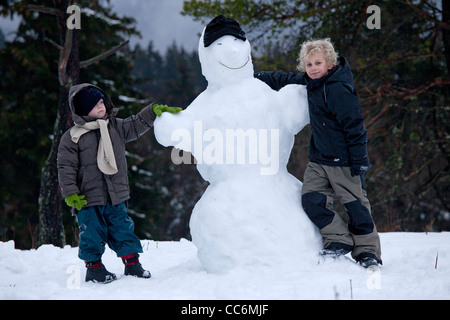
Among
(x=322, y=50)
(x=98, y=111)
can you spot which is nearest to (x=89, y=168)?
(x=98, y=111)

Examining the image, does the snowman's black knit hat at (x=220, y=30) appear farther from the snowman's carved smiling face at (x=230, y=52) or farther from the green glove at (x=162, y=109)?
the green glove at (x=162, y=109)

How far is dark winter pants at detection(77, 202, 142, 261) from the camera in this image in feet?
9.52

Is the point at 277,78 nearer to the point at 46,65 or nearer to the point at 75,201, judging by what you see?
the point at 75,201

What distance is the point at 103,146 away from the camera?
9.68ft

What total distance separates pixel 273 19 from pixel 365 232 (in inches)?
189

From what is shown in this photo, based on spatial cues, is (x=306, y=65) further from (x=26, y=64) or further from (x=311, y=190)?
(x=26, y=64)

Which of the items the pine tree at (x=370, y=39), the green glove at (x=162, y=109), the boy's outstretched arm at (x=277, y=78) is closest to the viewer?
the green glove at (x=162, y=109)

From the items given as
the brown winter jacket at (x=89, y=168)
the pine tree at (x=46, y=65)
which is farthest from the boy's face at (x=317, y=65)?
the pine tree at (x=46, y=65)

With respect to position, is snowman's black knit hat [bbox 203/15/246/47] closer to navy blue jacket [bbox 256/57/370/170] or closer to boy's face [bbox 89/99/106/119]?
navy blue jacket [bbox 256/57/370/170]

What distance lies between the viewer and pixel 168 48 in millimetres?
37344

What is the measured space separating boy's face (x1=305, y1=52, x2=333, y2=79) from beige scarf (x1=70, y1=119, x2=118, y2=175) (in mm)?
1610

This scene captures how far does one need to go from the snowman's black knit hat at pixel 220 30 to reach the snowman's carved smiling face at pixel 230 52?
29 millimetres

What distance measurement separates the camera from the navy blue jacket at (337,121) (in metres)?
2.74

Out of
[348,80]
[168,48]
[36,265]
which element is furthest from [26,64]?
[168,48]
